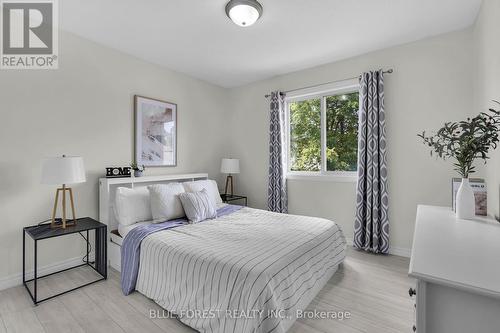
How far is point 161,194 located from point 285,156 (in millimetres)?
2091

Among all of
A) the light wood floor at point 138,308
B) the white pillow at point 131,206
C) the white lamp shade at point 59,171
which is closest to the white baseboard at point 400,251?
the light wood floor at point 138,308

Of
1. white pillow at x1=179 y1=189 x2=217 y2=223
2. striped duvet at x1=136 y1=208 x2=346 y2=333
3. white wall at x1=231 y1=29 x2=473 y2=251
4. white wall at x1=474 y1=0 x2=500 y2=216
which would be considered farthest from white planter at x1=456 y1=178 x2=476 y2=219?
white pillow at x1=179 y1=189 x2=217 y2=223

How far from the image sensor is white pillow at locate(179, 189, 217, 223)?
2.68 meters

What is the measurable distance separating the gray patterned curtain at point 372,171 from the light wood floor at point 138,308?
1.90 feet

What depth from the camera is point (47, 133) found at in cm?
253

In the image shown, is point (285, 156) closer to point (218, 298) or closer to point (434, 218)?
point (434, 218)

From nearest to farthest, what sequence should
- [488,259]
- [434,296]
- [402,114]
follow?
[434,296] < [488,259] < [402,114]

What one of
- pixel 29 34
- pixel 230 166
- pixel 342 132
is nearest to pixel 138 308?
pixel 230 166

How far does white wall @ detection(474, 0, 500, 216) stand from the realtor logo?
3.71 metres

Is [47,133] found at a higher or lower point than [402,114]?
lower

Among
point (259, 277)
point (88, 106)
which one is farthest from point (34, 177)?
point (259, 277)

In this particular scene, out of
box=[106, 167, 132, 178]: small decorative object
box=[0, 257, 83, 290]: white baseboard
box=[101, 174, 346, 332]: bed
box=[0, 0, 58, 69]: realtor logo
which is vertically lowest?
box=[0, 257, 83, 290]: white baseboard

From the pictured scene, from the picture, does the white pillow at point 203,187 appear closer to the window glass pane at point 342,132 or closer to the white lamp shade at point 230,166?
the white lamp shade at point 230,166

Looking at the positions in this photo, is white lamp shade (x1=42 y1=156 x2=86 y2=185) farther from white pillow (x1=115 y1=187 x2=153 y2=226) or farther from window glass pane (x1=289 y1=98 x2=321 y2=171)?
window glass pane (x1=289 y1=98 x2=321 y2=171)
